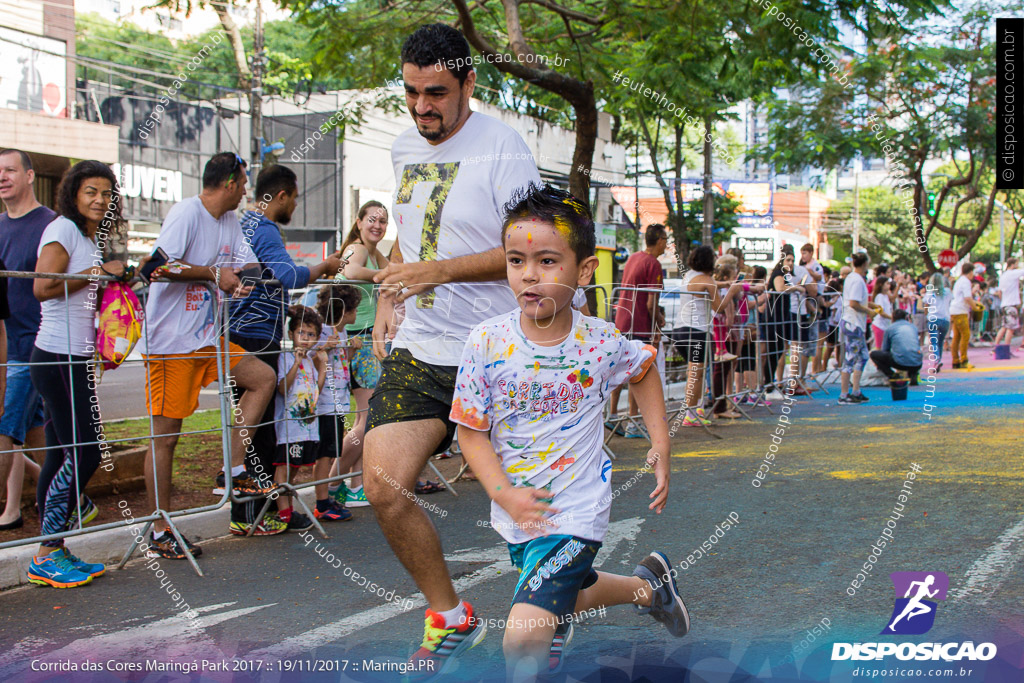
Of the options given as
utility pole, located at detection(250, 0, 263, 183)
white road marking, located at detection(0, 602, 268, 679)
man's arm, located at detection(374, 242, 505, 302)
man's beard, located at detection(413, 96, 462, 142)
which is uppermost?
utility pole, located at detection(250, 0, 263, 183)

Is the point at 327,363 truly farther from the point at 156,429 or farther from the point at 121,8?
the point at 121,8

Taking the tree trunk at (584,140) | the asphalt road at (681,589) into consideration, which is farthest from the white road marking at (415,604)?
the tree trunk at (584,140)

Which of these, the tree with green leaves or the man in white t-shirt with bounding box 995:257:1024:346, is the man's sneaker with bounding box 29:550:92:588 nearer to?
the tree with green leaves

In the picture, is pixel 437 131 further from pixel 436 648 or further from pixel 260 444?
pixel 260 444

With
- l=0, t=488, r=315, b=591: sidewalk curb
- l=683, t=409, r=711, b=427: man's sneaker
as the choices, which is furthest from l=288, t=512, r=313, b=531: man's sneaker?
l=683, t=409, r=711, b=427: man's sneaker

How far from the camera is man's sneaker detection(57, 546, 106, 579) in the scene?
15.1ft

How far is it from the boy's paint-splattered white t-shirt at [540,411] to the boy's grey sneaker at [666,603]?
0.69 metres

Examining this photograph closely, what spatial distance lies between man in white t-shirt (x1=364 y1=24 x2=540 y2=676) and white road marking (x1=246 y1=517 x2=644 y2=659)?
0.69 meters

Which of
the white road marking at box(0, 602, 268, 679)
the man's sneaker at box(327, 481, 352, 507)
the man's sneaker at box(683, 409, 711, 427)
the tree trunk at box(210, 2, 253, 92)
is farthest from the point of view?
the tree trunk at box(210, 2, 253, 92)

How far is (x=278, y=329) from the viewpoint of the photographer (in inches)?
226

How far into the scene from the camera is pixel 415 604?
4074 millimetres

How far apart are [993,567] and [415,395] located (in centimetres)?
280

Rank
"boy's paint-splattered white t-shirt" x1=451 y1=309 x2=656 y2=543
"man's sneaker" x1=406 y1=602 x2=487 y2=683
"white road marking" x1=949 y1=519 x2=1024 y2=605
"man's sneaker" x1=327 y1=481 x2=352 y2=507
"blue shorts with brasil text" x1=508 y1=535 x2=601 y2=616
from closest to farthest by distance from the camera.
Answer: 1. "blue shorts with brasil text" x1=508 y1=535 x2=601 y2=616
2. "boy's paint-splattered white t-shirt" x1=451 y1=309 x2=656 y2=543
3. "man's sneaker" x1=406 y1=602 x2=487 y2=683
4. "white road marking" x1=949 y1=519 x2=1024 y2=605
5. "man's sneaker" x1=327 y1=481 x2=352 y2=507

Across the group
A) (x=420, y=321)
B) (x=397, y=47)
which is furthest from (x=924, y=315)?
(x=420, y=321)
